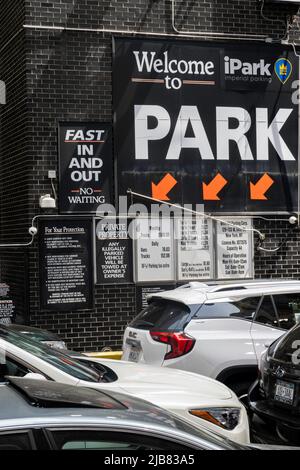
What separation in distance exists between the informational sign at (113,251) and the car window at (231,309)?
4118mm

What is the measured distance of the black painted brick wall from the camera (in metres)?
10.6

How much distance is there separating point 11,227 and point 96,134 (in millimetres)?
2263

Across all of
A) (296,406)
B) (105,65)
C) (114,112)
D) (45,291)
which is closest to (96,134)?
(114,112)

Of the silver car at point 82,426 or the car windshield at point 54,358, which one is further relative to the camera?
the car windshield at point 54,358

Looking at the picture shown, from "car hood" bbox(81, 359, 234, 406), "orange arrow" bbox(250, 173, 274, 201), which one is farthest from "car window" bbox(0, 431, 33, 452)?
"orange arrow" bbox(250, 173, 274, 201)

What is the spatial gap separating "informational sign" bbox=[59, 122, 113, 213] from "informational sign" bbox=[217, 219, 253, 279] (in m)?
2.12

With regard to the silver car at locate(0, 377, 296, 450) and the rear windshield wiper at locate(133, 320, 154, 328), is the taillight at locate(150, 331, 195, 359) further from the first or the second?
the silver car at locate(0, 377, 296, 450)

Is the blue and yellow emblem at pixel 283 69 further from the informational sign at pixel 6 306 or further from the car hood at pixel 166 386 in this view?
the car hood at pixel 166 386

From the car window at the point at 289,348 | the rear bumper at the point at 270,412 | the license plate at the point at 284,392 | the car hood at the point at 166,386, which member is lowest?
the rear bumper at the point at 270,412

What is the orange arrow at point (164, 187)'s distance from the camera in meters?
11.0

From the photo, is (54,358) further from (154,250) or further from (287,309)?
(154,250)

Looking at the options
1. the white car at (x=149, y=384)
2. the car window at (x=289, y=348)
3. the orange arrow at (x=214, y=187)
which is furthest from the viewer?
the orange arrow at (x=214, y=187)

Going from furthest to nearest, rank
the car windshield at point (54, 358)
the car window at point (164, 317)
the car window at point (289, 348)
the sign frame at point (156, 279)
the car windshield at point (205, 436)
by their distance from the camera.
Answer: the sign frame at point (156, 279) → the car window at point (164, 317) → the car window at point (289, 348) → the car windshield at point (54, 358) → the car windshield at point (205, 436)

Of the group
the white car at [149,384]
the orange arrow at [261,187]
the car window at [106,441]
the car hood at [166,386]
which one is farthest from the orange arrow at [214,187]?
the car window at [106,441]
